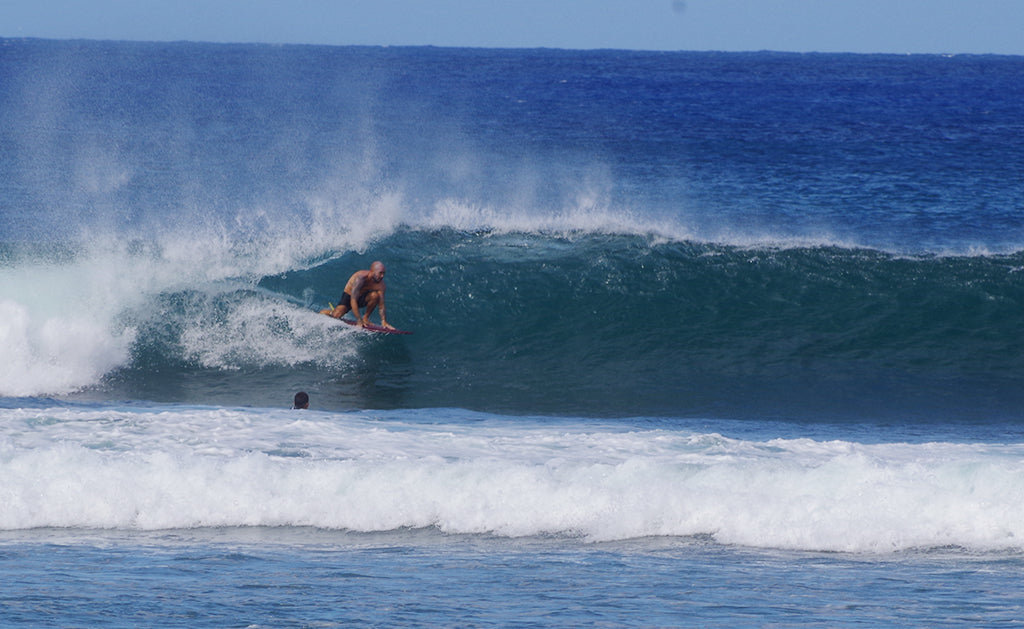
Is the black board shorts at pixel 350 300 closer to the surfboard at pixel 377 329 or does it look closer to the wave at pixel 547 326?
the surfboard at pixel 377 329

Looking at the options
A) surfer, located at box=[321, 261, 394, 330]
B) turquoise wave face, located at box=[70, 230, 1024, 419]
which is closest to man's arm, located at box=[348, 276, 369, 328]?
surfer, located at box=[321, 261, 394, 330]

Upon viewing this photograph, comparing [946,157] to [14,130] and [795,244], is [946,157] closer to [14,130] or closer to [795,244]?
[795,244]

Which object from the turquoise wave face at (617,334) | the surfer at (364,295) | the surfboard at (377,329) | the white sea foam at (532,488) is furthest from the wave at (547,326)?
the white sea foam at (532,488)

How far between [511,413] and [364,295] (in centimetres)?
295

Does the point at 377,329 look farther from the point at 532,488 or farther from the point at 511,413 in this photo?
the point at 532,488

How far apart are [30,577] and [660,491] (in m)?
4.67

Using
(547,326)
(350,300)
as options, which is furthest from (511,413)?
(547,326)

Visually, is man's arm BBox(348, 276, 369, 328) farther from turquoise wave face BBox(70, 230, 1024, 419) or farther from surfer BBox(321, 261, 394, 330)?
turquoise wave face BBox(70, 230, 1024, 419)

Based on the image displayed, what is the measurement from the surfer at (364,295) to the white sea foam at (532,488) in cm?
417

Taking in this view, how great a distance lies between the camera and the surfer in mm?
14492

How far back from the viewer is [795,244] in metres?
18.4

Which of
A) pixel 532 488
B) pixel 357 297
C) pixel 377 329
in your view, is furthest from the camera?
pixel 357 297

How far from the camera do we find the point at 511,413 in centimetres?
1305

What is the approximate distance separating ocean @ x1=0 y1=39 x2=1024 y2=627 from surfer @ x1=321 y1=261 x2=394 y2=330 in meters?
0.31
